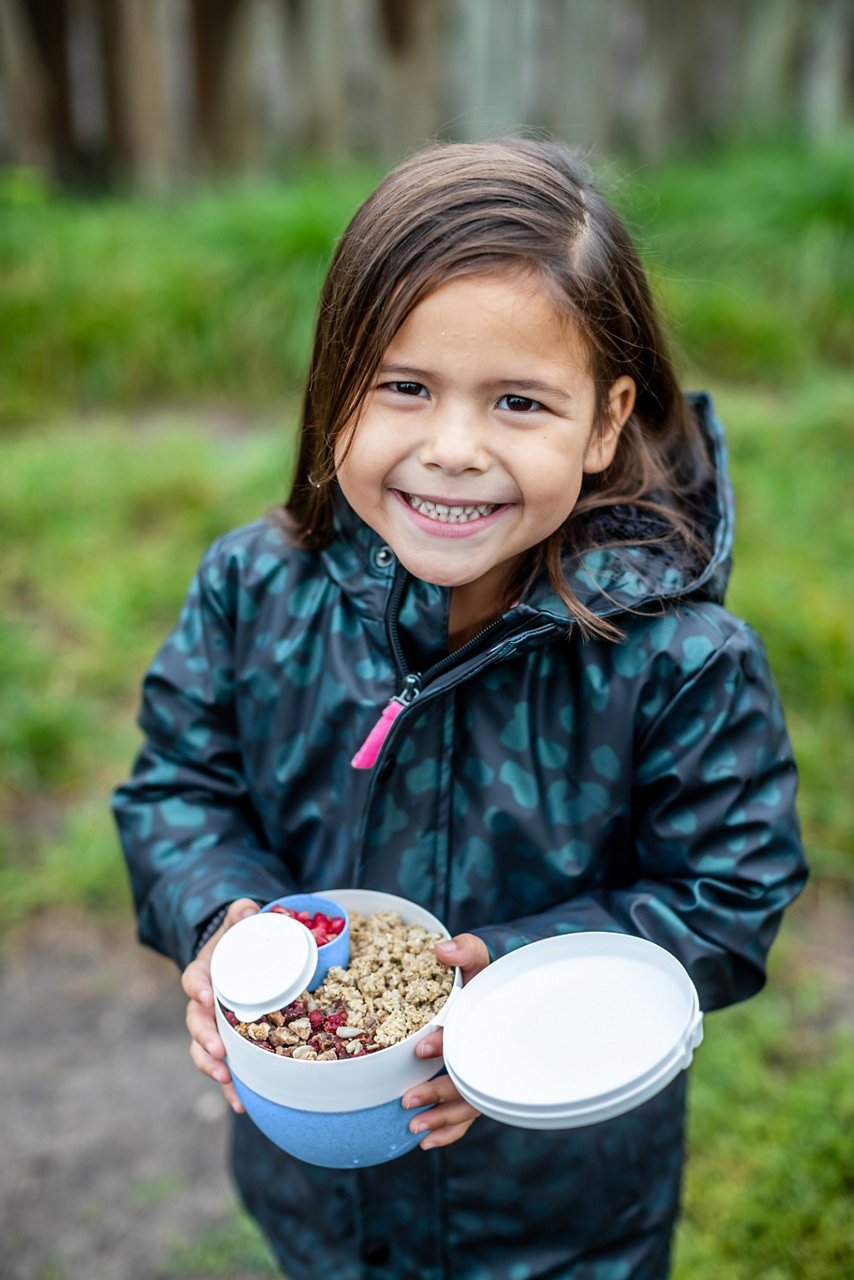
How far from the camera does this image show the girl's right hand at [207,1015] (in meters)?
1.32

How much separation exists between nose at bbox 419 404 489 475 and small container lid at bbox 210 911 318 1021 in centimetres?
49

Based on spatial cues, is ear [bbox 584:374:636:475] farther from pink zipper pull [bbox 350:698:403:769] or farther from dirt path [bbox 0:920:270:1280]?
dirt path [bbox 0:920:270:1280]

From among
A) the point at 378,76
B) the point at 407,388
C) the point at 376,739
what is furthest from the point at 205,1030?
the point at 378,76

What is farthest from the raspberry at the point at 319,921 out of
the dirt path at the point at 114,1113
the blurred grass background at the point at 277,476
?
the dirt path at the point at 114,1113

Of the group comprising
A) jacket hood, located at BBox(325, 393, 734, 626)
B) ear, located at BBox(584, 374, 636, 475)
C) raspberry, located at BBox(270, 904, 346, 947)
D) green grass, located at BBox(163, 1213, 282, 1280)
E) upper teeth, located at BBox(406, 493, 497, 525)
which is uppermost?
ear, located at BBox(584, 374, 636, 475)

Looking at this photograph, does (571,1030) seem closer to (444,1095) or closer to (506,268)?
(444,1095)

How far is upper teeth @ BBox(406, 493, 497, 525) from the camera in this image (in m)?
1.34

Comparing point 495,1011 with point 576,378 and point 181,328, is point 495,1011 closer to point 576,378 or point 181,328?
point 576,378

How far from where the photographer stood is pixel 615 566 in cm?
143

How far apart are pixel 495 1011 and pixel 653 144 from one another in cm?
586

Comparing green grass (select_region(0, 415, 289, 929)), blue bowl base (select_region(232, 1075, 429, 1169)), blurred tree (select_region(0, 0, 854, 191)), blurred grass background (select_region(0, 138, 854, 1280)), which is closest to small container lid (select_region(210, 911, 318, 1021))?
blue bowl base (select_region(232, 1075, 429, 1169))

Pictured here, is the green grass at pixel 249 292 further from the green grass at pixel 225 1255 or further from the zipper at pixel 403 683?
the zipper at pixel 403 683

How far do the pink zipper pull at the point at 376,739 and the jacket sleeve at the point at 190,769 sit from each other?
0.23 meters

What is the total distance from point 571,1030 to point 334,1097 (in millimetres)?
239
